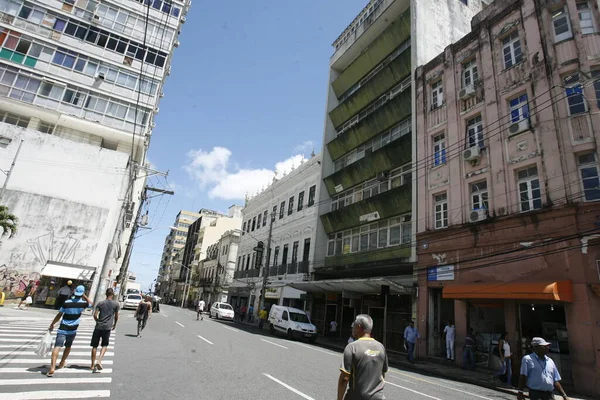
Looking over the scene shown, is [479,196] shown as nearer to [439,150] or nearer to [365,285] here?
[439,150]

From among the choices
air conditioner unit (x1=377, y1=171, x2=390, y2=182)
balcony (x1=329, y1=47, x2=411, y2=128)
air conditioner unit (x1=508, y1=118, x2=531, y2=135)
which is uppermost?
balcony (x1=329, y1=47, x2=411, y2=128)

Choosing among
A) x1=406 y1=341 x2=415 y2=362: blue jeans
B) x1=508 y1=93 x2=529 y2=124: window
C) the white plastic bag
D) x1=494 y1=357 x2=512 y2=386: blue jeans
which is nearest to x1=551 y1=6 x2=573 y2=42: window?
x1=508 y1=93 x2=529 y2=124: window

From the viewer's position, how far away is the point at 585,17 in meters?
14.0

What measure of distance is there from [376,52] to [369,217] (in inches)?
513

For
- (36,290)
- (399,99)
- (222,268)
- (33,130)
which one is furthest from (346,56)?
(222,268)

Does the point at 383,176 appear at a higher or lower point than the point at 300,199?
lower

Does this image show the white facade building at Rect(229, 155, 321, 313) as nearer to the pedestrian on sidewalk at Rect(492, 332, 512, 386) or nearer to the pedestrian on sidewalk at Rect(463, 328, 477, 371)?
the pedestrian on sidewalk at Rect(463, 328, 477, 371)

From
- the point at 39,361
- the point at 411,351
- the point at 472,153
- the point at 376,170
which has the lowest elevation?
the point at 39,361

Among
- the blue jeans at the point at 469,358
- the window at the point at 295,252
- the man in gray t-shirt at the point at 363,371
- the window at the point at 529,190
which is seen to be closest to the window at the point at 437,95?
the window at the point at 529,190

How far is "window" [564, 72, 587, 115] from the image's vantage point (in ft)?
43.1

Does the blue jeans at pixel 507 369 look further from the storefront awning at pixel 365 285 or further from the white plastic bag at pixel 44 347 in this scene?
the white plastic bag at pixel 44 347

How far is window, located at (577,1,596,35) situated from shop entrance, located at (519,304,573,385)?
1073 cm

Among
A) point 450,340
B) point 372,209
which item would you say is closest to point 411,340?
point 450,340

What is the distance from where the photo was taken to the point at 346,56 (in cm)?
3173
